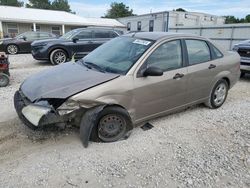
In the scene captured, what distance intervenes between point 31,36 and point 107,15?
51.5 m

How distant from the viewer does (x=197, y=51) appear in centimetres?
441

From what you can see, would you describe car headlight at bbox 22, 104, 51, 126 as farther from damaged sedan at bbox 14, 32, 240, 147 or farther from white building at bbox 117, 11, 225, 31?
white building at bbox 117, 11, 225, 31

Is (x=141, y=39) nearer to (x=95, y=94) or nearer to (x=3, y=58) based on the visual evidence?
(x=95, y=94)

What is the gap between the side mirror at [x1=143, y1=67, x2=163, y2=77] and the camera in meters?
3.48

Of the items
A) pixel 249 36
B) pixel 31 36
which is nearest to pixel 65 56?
pixel 31 36

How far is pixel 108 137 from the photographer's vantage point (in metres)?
3.48

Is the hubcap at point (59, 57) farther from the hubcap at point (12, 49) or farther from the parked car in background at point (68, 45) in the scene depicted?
the hubcap at point (12, 49)

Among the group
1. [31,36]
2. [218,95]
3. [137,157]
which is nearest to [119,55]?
[137,157]

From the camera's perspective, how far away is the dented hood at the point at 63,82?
10.3 feet

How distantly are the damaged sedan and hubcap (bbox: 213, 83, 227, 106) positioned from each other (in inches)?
12.8

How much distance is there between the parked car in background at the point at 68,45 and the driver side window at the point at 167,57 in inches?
273

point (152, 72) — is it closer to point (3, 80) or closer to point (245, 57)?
point (3, 80)

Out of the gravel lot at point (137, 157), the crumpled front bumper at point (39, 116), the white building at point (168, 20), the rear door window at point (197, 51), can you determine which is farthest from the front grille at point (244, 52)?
the white building at point (168, 20)

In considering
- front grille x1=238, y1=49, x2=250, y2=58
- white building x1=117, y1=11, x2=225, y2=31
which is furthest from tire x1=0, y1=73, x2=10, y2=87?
white building x1=117, y1=11, x2=225, y2=31
